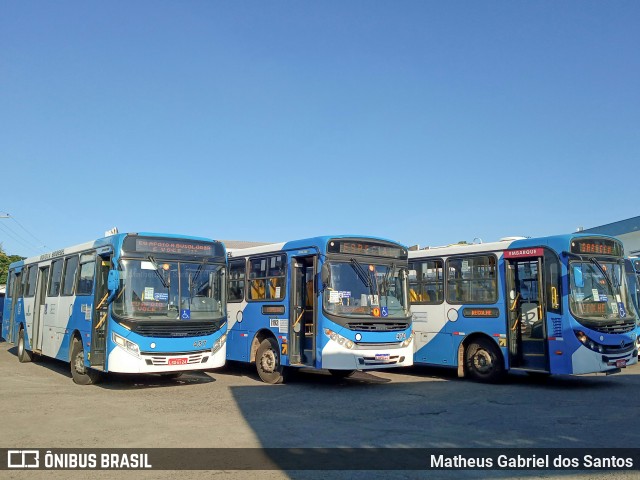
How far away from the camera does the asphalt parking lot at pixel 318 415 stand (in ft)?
25.4

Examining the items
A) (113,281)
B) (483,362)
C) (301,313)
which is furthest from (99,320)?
(483,362)

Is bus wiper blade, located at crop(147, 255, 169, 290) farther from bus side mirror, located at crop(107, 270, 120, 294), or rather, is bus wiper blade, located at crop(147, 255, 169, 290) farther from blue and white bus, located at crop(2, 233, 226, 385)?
bus side mirror, located at crop(107, 270, 120, 294)

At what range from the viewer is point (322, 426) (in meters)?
8.87

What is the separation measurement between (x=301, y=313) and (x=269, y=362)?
5.23 feet

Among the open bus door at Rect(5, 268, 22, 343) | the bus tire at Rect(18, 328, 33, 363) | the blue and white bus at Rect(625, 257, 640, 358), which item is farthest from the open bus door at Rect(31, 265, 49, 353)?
the blue and white bus at Rect(625, 257, 640, 358)

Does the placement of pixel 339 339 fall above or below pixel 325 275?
below

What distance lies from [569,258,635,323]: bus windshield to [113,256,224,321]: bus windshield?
7577 millimetres

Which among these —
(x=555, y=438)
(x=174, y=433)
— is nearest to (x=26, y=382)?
(x=174, y=433)

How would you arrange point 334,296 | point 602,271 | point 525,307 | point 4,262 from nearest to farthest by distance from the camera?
point 334,296
point 602,271
point 525,307
point 4,262

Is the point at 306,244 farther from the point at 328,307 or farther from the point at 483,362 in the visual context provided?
the point at 483,362

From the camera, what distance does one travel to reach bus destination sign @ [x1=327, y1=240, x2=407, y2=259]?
12875 mm

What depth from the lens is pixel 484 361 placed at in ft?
46.3

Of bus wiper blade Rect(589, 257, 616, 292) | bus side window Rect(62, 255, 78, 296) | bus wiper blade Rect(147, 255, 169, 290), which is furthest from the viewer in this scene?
bus side window Rect(62, 255, 78, 296)

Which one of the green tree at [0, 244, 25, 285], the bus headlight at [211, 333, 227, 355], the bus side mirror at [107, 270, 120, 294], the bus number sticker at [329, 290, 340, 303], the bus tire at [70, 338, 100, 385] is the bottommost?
the bus tire at [70, 338, 100, 385]
